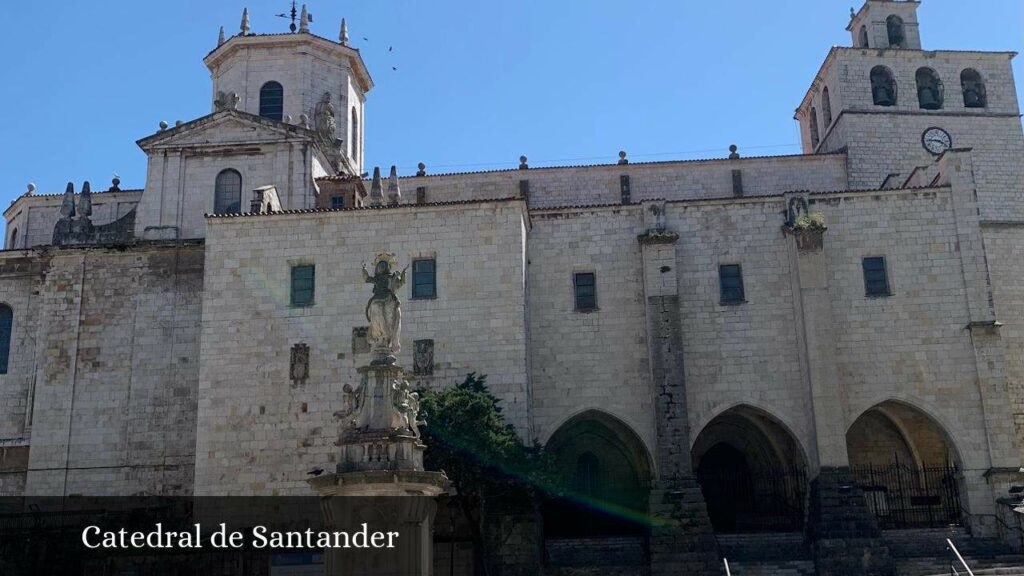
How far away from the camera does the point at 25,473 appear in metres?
31.0

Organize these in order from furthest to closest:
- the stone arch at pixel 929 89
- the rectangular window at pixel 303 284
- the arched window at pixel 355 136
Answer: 1. the arched window at pixel 355 136
2. the stone arch at pixel 929 89
3. the rectangular window at pixel 303 284

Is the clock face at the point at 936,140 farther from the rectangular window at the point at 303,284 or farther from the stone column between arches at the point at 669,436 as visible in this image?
the rectangular window at the point at 303,284

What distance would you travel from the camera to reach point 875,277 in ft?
99.3

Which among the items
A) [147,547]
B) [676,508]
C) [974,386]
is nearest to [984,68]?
[974,386]

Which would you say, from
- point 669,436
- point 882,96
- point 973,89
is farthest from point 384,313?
A: point 973,89

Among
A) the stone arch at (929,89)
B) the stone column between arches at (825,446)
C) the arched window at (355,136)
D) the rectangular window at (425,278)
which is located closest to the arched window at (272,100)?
the arched window at (355,136)

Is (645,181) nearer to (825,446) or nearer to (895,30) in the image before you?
(895,30)

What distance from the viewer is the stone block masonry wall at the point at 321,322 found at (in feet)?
93.0

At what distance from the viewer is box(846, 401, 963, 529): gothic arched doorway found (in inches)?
1156

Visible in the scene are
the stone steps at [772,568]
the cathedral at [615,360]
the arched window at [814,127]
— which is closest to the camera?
the stone steps at [772,568]

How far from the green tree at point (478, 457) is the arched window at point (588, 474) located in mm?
5270

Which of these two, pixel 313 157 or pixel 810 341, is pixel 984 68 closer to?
pixel 810 341

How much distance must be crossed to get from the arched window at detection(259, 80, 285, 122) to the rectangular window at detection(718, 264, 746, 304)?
17887mm

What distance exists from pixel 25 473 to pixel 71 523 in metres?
2.44
